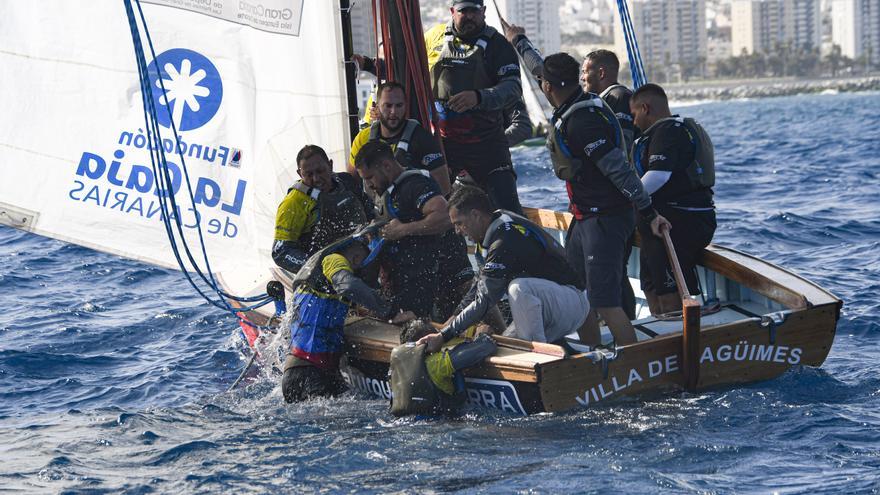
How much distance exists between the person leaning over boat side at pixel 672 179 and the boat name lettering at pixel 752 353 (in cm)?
108

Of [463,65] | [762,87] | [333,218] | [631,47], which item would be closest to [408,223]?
[333,218]

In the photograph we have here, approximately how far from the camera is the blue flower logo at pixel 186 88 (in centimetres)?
838

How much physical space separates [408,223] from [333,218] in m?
0.67

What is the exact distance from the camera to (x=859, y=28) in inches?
7008

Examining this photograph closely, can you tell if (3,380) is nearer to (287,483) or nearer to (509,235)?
(287,483)

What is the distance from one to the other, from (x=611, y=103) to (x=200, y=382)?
378 centimetres

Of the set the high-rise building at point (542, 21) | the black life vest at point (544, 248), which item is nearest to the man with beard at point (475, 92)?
the black life vest at point (544, 248)

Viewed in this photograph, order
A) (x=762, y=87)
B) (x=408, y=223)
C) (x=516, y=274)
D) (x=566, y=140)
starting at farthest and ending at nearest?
(x=762, y=87) < (x=408, y=223) < (x=566, y=140) < (x=516, y=274)

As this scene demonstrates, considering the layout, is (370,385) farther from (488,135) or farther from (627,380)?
(488,135)

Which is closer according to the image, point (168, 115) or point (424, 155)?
point (424, 155)

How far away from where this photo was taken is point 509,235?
6934 mm

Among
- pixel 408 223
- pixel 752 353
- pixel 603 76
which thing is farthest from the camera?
pixel 603 76

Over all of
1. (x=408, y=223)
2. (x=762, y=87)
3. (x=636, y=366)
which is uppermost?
(x=408, y=223)

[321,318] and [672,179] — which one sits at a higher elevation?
[672,179]
